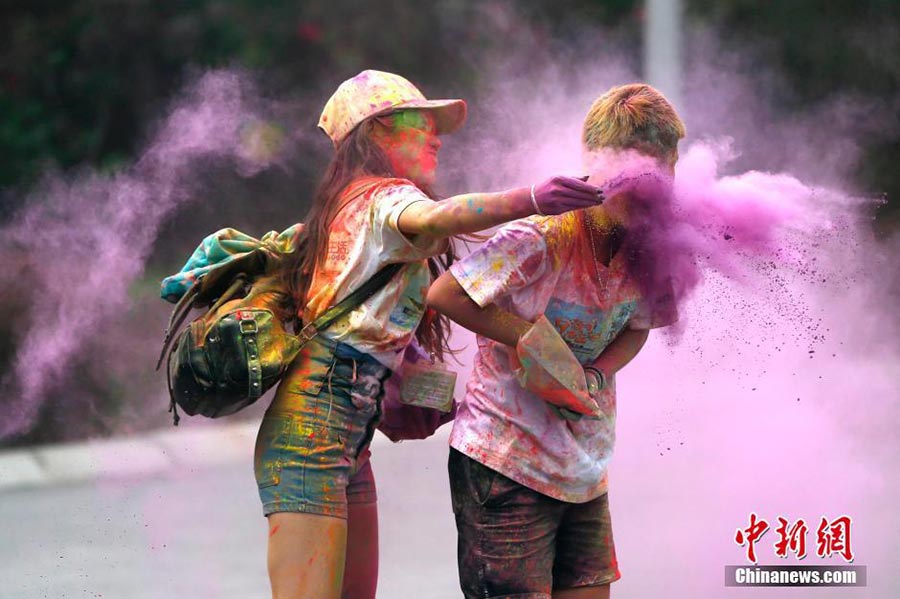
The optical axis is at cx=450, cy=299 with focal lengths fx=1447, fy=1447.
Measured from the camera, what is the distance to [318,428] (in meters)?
3.38

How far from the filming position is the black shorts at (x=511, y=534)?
325 centimetres

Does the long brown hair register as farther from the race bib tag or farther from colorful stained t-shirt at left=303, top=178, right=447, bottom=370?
the race bib tag

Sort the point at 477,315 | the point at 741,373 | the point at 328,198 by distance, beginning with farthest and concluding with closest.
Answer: the point at 741,373 < the point at 328,198 < the point at 477,315

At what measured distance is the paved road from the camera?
18.3ft

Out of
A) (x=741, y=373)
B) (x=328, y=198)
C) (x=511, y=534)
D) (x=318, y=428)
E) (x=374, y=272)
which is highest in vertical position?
(x=741, y=373)

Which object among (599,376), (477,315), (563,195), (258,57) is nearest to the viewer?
(563,195)

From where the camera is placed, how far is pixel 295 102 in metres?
8.47

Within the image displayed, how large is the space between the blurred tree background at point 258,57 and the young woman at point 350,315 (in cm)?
319

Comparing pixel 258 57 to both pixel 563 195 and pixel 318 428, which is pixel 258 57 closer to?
pixel 318 428

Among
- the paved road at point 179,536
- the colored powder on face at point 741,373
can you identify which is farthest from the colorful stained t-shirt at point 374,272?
the paved road at point 179,536

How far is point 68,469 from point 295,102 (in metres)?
2.53

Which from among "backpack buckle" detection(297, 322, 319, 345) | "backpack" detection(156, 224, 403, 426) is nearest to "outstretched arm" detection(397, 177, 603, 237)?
"backpack" detection(156, 224, 403, 426)

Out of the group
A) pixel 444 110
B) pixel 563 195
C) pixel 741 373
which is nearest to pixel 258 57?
pixel 741 373

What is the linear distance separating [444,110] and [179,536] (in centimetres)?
325
